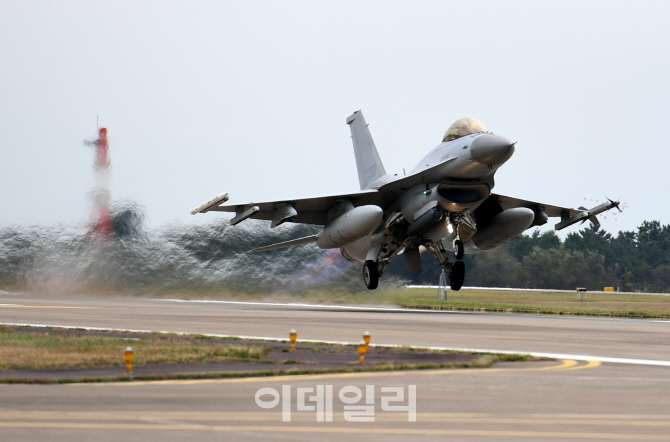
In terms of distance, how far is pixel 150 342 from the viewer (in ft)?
45.0

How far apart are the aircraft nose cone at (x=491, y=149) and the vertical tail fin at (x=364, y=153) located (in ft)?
27.3

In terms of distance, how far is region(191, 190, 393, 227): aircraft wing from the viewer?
31.1 metres

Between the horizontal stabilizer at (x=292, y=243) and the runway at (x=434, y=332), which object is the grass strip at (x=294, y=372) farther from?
the horizontal stabilizer at (x=292, y=243)

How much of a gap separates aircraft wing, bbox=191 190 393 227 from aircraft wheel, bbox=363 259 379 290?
7.76 ft

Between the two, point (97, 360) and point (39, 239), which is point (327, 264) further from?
point (97, 360)

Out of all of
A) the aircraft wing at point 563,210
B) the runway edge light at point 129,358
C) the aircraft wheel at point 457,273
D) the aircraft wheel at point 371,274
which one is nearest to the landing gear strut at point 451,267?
the aircraft wheel at point 457,273

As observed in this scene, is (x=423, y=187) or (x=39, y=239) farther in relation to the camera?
(x=39, y=239)

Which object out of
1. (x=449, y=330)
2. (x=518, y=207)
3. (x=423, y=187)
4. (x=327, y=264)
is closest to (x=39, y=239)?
(x=327, y=264)

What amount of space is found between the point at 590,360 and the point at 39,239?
1084 inches

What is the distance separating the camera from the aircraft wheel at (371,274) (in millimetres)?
31984

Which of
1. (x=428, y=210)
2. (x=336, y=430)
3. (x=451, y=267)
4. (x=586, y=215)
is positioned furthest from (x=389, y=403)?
(x=586, y=215)

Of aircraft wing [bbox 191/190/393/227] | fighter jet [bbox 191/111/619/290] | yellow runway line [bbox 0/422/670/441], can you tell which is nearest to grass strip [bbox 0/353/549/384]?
yellow runway line [bbox 0/422/670/441]

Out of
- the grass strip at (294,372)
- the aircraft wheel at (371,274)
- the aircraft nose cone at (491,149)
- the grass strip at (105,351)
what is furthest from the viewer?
the aircraft wheel at (371,274)

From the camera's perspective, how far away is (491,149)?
26.9 metres
